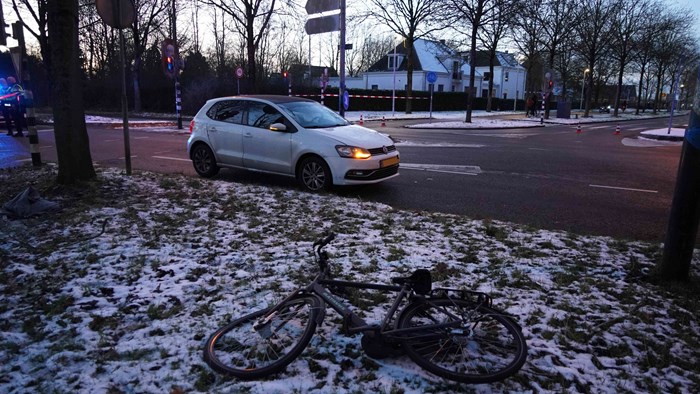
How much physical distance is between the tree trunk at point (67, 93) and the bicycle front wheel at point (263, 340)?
17.9 ft

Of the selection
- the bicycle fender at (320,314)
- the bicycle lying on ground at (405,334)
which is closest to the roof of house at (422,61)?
the bicycle lying on ground at (405,334)

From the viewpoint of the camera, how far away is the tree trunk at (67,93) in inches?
268

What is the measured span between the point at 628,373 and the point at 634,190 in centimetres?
701

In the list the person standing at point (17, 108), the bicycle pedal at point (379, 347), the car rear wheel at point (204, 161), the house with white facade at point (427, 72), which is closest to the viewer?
the bicycle pedal at point (379, 347)

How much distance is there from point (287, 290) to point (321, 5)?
1606 centimetres

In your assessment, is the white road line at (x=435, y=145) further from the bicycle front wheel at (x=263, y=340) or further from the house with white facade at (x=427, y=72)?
the house with white facade at (x=427, y=72)

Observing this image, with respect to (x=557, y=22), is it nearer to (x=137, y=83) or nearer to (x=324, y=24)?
(x=324, y=24)

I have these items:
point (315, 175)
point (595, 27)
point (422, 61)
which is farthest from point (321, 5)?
point (422, 61)

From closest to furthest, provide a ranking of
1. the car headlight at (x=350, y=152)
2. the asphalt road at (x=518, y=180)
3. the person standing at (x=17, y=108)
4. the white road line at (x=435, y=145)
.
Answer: the asphalt road at (x=518, y=180) → the car headlight at (x=350, y=152) → the white road line at (x=435, y=145) → the person standing at (x=17, y=108)

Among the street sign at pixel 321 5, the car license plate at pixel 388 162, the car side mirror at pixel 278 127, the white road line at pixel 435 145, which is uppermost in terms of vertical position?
the street sign at pixel 321 5

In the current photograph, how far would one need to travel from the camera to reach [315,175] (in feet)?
26.2

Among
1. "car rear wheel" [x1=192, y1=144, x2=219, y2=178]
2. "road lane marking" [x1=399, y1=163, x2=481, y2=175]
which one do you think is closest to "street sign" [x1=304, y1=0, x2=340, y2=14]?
"road lane marking" [x1=399, y1=163, x2=481, y2=175]

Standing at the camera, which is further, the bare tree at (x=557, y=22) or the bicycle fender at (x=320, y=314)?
the bare tree at (x=557, y=22)

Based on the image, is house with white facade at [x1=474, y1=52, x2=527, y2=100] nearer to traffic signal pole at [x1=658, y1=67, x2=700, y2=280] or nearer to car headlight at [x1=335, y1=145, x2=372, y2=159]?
car headlight at [x1=335, y1=145, x2=372, y2=159]
